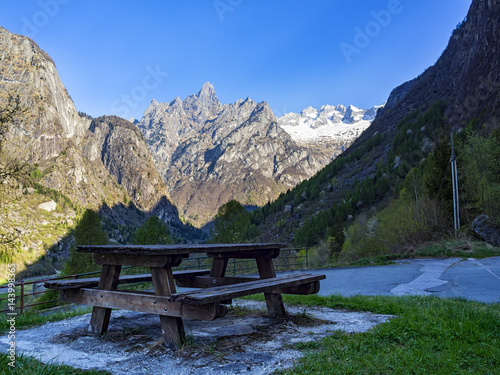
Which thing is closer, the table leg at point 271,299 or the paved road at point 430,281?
the table leg at point 271,299

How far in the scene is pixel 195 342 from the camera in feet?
15.0

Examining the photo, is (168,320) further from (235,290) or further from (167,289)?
(235,290)

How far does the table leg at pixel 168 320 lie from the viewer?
4438 millimetres

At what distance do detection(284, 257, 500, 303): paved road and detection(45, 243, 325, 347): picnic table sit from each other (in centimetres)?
466

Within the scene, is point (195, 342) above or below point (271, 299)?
below

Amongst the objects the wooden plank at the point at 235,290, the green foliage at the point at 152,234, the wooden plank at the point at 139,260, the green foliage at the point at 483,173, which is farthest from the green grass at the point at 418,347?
the green foliage at the point at 152,234

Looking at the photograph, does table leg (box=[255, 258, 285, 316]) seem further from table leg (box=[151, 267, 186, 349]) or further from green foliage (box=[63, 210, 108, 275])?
green foliage (box=[63, 210, 108, 275])

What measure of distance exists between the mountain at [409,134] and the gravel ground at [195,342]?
27.4 metres

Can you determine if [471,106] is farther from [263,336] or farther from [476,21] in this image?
[263,336]

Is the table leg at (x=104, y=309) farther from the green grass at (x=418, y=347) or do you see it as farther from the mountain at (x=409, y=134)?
the mountain at (x=409, y=134)

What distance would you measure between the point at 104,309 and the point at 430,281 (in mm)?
10205

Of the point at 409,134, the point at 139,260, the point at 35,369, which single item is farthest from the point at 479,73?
the point at 35,369

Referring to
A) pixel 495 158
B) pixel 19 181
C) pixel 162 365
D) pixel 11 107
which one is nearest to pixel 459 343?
pixel 162 365

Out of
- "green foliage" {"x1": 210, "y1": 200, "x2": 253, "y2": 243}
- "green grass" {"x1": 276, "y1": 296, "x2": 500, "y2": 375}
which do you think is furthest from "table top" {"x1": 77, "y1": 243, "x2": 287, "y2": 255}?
"green foliage" {"x1": 210, "y1": 200, "x2": 253, "y2": 243}
